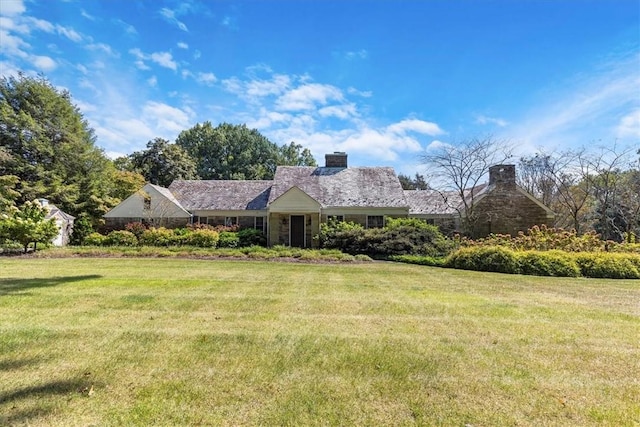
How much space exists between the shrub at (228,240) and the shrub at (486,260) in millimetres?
11832

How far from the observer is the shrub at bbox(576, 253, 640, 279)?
38.3ft

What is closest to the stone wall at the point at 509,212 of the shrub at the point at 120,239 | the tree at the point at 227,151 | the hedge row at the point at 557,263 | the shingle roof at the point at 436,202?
Answer: the shingle roof at the point at 436,202

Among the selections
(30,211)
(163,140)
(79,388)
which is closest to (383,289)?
(79,388)

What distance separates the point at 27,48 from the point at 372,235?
14.4 metres

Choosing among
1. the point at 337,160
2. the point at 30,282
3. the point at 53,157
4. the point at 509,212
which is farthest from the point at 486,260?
the point at 53,157

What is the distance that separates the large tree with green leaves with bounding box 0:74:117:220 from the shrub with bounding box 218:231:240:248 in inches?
459

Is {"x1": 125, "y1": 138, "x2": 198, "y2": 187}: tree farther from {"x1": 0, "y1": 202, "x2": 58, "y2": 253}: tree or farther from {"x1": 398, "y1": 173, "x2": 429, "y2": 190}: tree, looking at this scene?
{"x1": 398, "y1": 173, "x2": 429, "y2": 190}: tree

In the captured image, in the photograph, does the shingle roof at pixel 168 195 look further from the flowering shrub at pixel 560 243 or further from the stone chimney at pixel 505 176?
the stone chimney at pixel 505 176

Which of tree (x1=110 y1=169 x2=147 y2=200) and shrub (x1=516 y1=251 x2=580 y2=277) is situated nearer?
shrub (x1=516 y1=251 x2=580 y2=277)

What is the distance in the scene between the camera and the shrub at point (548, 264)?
11727 millimetres

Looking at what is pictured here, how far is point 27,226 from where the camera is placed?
582 inches

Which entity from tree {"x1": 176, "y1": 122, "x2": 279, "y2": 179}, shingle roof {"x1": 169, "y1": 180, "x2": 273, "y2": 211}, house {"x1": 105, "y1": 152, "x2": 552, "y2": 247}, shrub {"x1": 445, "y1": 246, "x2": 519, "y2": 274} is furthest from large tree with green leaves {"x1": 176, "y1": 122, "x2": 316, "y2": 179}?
shrub {"x1": 445, "y1": 246, "x2": 519, "y2": 274}

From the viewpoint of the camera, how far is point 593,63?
11648mm

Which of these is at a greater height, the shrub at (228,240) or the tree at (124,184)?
the tree at (124,184)
